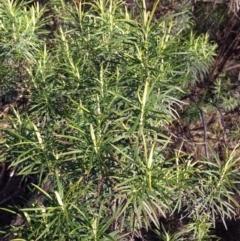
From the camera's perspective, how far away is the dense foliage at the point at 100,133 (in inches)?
57.9

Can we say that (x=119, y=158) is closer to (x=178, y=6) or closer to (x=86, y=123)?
(x=86, y=123)

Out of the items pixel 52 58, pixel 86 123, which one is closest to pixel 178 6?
pixel 52 58

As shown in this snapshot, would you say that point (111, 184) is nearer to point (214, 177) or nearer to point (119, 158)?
point (119, 158)

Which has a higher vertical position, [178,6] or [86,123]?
[86,123]

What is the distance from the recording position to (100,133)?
5.03 ft

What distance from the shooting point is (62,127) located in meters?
1.87

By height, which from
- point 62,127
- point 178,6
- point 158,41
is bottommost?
point 178,6

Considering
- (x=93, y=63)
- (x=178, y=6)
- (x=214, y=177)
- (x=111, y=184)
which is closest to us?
(x=111, y=184)

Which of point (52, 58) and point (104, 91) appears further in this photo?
point (52, 58)

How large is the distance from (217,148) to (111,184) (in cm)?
214

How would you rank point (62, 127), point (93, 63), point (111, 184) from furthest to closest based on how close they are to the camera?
point (93, 63), point (62, 127), point (111, 184)

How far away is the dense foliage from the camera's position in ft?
4.82

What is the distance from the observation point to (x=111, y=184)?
1574mm

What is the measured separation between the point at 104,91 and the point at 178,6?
1.85 metres
